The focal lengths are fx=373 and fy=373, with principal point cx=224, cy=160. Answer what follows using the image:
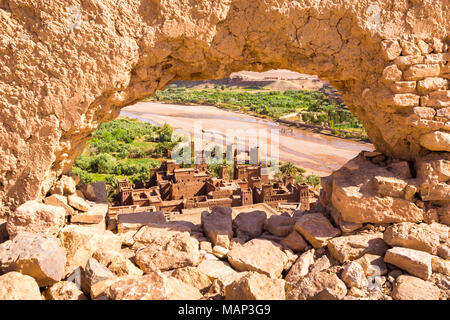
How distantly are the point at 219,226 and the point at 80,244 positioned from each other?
67.4 inches

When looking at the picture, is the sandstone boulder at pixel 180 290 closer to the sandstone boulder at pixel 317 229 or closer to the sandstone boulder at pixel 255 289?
the sandstone boulder at pixel 255 289

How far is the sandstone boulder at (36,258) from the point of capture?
3211 mm

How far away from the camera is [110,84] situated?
4125 millimetres

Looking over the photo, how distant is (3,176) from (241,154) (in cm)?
3069

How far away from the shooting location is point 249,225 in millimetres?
5141

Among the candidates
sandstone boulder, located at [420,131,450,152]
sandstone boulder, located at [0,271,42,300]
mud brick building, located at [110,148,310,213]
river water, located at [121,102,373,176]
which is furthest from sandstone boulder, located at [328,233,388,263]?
river water, located at [121,102,373,176]

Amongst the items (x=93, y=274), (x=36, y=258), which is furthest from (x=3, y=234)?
(x=93, y=274)

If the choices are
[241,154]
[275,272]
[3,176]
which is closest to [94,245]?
[3,176]

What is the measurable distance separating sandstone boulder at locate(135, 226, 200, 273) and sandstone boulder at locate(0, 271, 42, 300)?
1.11m

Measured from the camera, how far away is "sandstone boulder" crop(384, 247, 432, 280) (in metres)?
3.70

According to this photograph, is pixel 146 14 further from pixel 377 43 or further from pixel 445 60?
pixel 445 60

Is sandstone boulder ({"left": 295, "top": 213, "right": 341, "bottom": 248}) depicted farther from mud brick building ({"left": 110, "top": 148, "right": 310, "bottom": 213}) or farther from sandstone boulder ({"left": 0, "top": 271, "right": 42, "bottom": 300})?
mud brick building ({"left": 110, "top": 148, "right": 310, "bottom": 213})

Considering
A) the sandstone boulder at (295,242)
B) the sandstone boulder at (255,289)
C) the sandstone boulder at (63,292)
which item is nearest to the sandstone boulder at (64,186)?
the sandstone boulder at (63,292)
